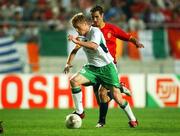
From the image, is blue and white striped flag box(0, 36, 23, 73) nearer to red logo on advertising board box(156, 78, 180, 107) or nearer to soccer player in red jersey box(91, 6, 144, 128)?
red logo on advertising board box(156, 78, 180, 107)

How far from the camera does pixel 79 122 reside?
13.6m

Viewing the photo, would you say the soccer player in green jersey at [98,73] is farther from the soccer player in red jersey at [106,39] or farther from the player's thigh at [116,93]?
the soccer player in red jersey at [106,39]

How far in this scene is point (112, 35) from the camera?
14594 mm

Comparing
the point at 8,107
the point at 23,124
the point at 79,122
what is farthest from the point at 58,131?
the point at 8,107

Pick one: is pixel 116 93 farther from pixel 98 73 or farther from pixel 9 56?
pixel 9 56

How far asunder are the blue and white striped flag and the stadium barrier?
183 centimetres

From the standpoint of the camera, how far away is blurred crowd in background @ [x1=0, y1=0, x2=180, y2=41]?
25125 millimetres

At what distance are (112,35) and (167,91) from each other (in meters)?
9.59

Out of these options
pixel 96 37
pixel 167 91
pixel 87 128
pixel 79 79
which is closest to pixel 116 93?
pixel 79 79

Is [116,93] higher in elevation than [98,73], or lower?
lower

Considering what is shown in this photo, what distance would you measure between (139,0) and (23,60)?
5.31 metres

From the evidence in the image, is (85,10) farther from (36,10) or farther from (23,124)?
(23,124)

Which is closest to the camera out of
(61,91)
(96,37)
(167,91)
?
(96,37)

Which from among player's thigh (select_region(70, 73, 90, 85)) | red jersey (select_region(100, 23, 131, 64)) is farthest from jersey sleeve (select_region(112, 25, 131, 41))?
player's thigh (select_region(70, 73, 90, 85))
